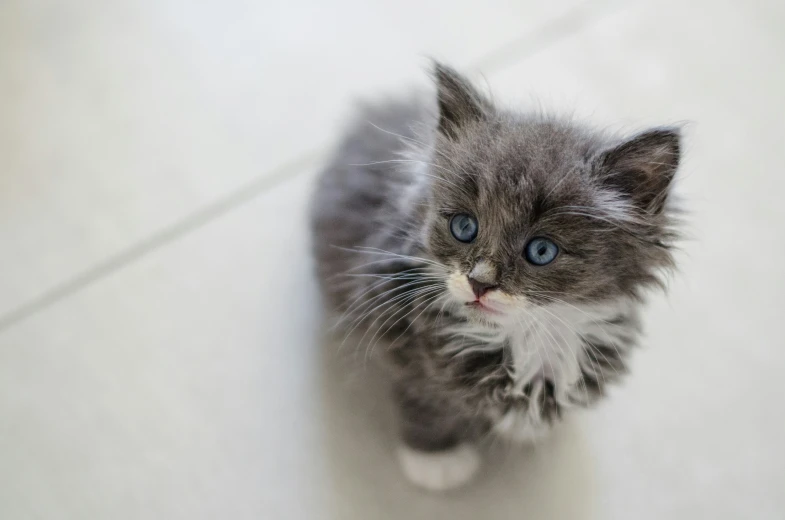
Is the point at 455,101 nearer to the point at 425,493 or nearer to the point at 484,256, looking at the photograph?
the point at 484,256

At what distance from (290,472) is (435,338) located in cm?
45

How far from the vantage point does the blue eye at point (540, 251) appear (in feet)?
3.06

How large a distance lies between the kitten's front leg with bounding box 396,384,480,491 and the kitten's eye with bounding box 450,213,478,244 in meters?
0.35

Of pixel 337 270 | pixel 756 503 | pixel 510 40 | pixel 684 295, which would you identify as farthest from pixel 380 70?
pixel 756 503

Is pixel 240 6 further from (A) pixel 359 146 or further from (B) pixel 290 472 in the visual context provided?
(B) pixel 290 472

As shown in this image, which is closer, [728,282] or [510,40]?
[728,282]

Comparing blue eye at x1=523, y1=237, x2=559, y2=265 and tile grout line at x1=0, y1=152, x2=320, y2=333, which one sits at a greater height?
blue eye at x1=523, y1=237, x2=559, y2=265

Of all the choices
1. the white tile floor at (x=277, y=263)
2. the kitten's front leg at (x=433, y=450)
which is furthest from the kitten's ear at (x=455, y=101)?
the white tile floor at (x=277, y=263)

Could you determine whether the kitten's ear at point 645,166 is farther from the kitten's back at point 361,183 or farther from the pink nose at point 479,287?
the kitten's back at point 361,183

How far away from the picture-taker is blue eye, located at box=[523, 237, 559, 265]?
0.93 m

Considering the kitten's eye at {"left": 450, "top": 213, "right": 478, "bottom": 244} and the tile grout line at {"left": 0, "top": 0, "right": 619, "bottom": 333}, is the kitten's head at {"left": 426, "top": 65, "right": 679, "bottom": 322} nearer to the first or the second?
the kitten's eye at {"left": 450, "top": 213, "right": 478, "bottom": 244}

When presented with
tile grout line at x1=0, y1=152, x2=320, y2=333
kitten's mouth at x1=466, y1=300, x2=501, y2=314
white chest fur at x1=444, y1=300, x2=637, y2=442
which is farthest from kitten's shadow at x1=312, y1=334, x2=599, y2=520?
tile grout line at x1=0, y1=152, x2=320, y2=333

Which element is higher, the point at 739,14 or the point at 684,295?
the point at 739,14

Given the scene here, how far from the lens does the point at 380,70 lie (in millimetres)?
1770
